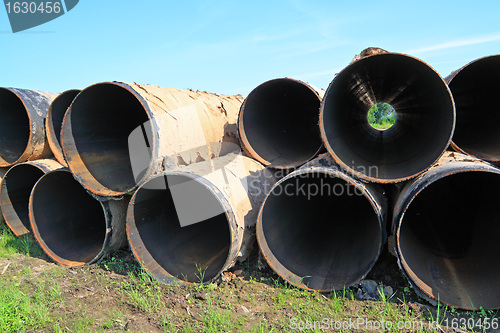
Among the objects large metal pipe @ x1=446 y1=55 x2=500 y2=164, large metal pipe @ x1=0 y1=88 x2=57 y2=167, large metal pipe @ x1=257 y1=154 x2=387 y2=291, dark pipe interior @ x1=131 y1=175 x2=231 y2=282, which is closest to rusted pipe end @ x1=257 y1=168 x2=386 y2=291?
large metal pipe @ x1=257 y1=154 x2=387 y2=291

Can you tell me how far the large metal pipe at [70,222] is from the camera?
3582 mm

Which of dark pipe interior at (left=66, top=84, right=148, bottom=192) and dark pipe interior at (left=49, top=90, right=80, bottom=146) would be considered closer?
dark pipe interior at (left=66, top=84, right=148, bottom=192)

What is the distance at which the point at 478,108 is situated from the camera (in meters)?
3.96

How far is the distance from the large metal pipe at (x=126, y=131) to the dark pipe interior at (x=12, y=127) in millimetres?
1966

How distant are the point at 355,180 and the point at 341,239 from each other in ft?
3.17

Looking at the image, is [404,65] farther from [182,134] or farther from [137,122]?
[137,122]

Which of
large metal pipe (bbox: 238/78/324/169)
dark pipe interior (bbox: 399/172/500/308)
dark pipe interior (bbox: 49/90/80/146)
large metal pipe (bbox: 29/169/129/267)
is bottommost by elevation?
dark pipe interior (bbox: 399/172/500/308)

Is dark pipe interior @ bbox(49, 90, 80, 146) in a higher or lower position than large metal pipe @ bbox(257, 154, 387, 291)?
higher

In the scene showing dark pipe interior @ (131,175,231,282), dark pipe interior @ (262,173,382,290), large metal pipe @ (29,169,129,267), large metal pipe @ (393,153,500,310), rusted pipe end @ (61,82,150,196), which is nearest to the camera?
large metal pipe @ (393,153,500,310)

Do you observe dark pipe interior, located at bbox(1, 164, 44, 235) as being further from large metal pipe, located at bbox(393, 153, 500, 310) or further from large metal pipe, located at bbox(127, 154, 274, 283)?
large metal pipe, located at bbox(393, 153, 500, 310)

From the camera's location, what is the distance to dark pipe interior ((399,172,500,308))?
275 centimetres

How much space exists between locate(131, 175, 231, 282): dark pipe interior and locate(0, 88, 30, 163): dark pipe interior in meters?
2.67

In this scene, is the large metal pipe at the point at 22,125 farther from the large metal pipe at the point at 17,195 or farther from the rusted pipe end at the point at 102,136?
the rusted pipe end at the point at 102,136

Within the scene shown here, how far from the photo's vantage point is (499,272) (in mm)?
2791
